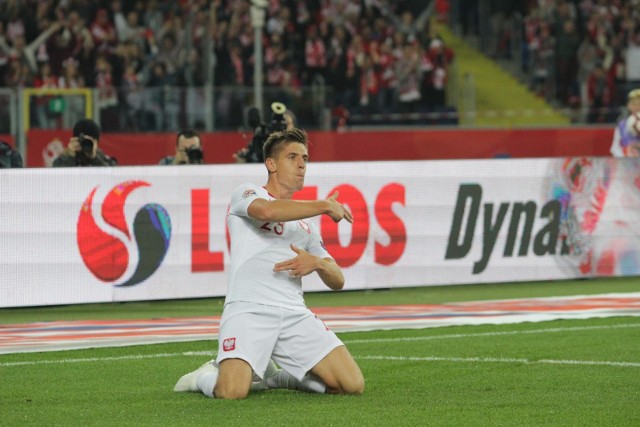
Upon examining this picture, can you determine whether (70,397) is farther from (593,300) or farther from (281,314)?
(593,300)

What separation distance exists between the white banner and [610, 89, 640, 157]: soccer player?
2.17 meters

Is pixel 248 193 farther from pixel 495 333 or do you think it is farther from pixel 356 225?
pixel 356 225

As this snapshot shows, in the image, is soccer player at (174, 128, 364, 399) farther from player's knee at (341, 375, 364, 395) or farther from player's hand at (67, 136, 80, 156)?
player's hand at (67, 136, 80, 156)

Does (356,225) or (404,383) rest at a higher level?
(404,383)

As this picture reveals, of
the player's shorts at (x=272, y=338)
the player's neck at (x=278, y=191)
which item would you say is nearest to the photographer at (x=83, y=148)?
the player's neck at (x=278, y=191)

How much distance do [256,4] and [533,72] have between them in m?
11.9

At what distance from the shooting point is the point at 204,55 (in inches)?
1097

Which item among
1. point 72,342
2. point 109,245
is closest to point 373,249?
point 109,245

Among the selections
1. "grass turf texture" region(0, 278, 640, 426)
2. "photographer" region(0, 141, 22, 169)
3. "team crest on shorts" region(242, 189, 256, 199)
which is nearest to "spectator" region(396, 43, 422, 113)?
"photographer" region(0, 141, 22, 169)

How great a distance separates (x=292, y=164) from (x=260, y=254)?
0.59m

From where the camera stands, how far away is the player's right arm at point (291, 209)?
29.2 feet

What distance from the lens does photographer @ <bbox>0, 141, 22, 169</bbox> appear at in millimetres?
15898

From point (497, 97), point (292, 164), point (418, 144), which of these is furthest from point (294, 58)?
point (292, 164)

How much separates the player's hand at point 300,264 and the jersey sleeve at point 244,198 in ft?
1.25
